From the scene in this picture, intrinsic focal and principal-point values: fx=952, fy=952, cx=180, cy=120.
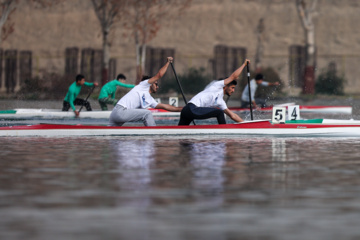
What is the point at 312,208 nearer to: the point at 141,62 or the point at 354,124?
the point at 354,124

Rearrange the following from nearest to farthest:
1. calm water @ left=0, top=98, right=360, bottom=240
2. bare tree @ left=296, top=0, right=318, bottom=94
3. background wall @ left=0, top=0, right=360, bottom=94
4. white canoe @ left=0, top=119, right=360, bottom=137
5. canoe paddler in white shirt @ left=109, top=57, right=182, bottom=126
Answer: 1. calm water @ left=0, top=98, right=360, bottom=240
2. white canoe @ left=0, top=119, right=360, bottom=137
3. canoe paddler in white shirt @ left=109, top=57, right=182, bottom=126
4. bare tree @ left=296, top=0, right=318, bottom=94
5. background wall @ left=0, top=0, right=360, bottom=94

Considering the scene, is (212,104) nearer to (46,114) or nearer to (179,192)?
(179,192)

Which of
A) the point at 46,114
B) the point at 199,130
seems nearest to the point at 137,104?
the point at 199,130

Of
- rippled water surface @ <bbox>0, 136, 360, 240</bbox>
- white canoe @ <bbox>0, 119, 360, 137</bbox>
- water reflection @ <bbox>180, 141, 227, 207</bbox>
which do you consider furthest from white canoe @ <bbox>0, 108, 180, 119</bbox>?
rippled water surface @ <bbox>0, 136, 360, 240</bbox>

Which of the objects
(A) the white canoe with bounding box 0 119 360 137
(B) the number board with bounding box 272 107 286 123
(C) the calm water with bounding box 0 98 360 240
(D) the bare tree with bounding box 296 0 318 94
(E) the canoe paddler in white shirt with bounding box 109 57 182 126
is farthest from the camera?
(D) the bare tree with bounding box 296 0 318 94

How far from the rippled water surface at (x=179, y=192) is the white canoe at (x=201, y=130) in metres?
2.28

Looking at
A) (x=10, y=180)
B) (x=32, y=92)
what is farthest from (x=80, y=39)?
(x=10, y=180)

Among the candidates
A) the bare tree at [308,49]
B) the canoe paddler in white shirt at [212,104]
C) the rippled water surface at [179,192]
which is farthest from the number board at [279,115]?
the bare tree at [308,49]

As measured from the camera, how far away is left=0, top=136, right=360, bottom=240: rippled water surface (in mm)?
8258

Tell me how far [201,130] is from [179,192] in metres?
8.80

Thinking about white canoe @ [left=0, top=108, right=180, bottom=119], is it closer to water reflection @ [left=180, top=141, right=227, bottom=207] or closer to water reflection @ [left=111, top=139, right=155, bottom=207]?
water reflection @ [left=111, top=139, right=155, bottom=207]

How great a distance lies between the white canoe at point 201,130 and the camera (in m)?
19.3

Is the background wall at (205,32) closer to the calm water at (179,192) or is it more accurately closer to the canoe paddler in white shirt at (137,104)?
the canoe paddler in white shirt at (137,104)

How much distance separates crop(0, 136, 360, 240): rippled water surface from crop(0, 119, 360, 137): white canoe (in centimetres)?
228
